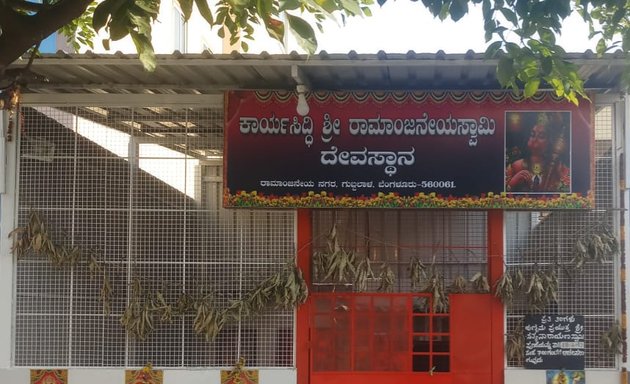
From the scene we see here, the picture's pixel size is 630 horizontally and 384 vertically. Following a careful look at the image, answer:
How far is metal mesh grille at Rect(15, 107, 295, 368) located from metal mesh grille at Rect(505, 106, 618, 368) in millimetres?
2510

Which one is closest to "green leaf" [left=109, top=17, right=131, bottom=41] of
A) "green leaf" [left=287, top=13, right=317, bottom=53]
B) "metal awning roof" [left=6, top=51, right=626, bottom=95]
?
"green leaf" [left=287, top=13, right=317, bottom=53]

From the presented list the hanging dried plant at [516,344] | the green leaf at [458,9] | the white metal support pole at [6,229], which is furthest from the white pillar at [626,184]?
the white metal support pole at [6,229]

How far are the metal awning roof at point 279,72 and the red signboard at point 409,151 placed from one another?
0.20 meters

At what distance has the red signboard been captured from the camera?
7.57 meters

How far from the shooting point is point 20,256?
7926 millimetres

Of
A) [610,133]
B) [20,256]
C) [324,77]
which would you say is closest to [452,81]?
[324,77]

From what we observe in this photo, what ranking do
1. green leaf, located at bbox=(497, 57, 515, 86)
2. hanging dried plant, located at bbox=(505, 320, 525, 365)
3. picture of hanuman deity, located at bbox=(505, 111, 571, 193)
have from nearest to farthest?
1. green leaf, located at bbox=(497, 57, 515, 86)
2. picture of hanuman deity, located at bbox=(505, 111, 571, 193)
3. hanging dried plant, located at bbox=(505, 320, 525, 365)

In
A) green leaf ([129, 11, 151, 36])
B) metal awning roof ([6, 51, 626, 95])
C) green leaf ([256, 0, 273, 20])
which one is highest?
metal awning roof ([6, 51, 626, 95])

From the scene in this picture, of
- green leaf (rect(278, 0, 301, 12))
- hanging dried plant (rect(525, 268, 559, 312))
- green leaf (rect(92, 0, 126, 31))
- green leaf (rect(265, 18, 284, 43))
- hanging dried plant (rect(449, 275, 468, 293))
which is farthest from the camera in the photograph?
hanging dried plant (rect(449, 275, 468, 293))

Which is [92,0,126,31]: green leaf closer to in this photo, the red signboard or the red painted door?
the red signboard

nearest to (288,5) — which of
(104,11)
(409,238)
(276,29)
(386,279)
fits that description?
(276,29)

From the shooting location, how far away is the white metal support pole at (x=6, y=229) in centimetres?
791

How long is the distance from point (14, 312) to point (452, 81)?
5386 millimetres

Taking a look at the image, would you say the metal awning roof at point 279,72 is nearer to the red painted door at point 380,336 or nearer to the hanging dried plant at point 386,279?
the hanging dried plant at point 386,279
